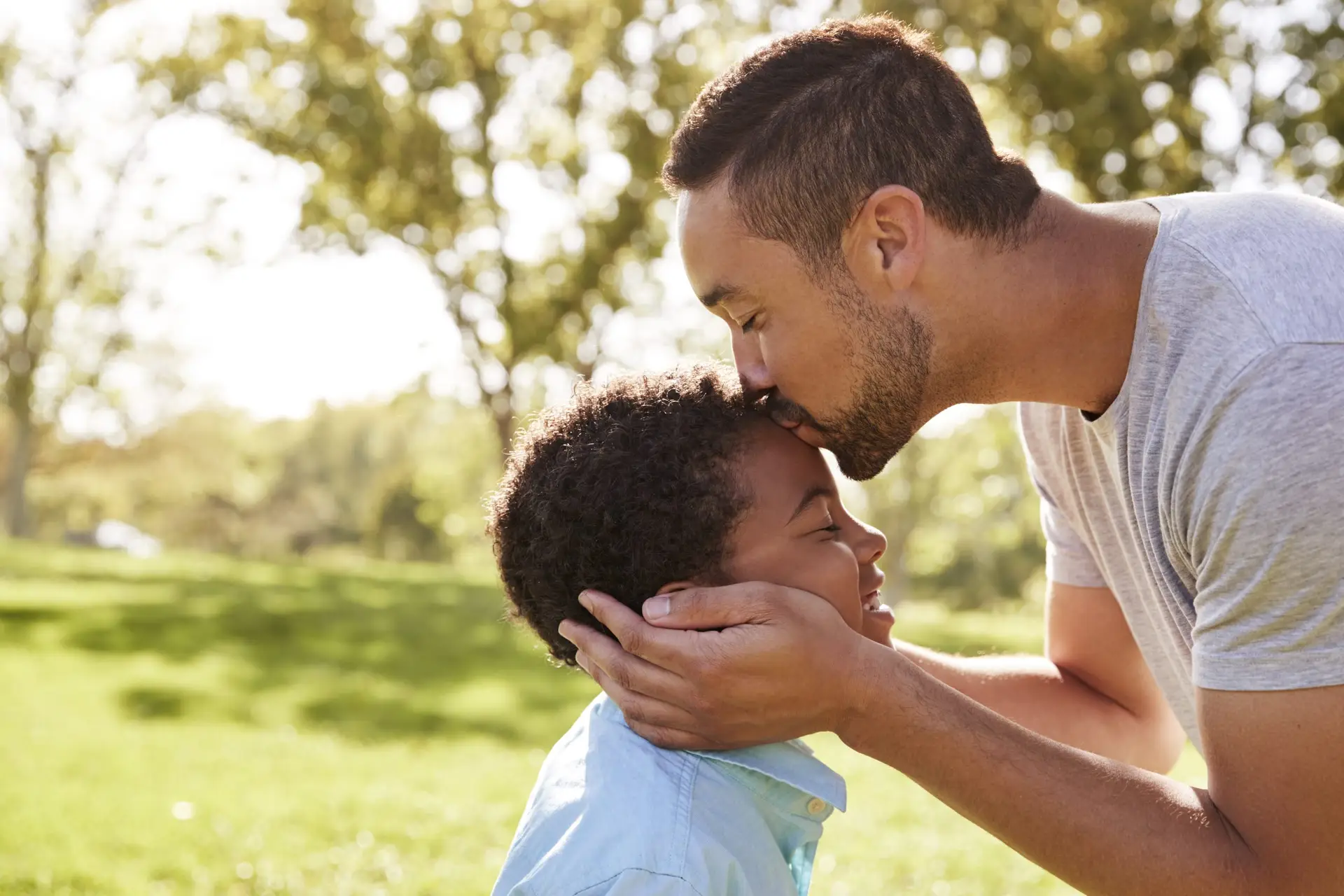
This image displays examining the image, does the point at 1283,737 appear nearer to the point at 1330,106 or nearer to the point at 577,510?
the point at 577,510

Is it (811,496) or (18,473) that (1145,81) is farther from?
(18,473)

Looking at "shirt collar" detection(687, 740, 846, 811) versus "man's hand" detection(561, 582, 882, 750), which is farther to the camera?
"shirt collar" detection(687, 740, 846, 811)

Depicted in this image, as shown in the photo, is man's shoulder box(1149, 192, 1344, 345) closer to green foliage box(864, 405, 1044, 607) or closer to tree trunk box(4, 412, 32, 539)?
green foliage box(864, 405, 1044, 607)

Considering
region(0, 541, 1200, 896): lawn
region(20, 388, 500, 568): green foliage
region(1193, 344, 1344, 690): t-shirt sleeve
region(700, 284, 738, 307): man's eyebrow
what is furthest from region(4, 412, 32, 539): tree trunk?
region(1193, 344, 1344, 690): t-shirt sleeve

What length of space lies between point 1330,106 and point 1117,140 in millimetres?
2648

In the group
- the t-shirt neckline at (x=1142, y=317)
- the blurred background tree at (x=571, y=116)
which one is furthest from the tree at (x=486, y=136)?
the t-shirt neckline at (x=1142, y=317)

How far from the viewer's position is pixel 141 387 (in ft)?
109

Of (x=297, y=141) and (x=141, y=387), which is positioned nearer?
(x=297, y=141)

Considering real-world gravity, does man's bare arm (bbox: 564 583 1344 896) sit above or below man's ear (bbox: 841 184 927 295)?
below

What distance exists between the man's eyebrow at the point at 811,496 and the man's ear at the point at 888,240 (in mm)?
467

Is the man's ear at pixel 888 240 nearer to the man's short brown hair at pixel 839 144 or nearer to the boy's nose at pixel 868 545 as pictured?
the man's short brown hair at pixel 839 144

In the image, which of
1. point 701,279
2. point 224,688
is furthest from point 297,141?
point 701,279

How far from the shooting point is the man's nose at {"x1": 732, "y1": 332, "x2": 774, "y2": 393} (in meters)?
2.76

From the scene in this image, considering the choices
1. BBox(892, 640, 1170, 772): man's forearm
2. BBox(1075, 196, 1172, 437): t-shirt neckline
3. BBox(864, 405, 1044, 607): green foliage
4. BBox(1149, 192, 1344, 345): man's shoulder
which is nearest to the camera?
BBox(1149, 192, 1344, 345): man's shoulder
